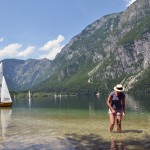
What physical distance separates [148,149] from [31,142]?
6.82 meters

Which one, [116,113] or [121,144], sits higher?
[116,113]

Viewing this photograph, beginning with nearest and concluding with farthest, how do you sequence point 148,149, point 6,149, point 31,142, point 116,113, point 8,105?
point 148,149
point 6,149
point 31,142
point 116,113
point 8,105

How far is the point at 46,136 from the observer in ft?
69.5

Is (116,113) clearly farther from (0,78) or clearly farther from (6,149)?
(0,78)

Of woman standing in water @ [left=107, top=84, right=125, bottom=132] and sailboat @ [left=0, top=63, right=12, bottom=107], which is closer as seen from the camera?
woman standing in water @ [left=107, top=84, right=125, bottom=132]

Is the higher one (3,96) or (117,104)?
(3,96)

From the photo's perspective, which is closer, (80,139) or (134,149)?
(134,149)

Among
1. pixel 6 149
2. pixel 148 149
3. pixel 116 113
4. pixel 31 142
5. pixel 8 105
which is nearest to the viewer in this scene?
pixel 148 149

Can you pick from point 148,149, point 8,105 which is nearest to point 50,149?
point 148,149

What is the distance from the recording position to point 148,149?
50.7ft

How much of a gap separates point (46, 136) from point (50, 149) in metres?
4.88

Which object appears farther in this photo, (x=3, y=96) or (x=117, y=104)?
(x=3, y=96)

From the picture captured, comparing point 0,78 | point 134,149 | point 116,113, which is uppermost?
point 0,78

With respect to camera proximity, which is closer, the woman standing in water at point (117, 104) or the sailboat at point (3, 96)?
the woman standing in water at point (117, 104)
